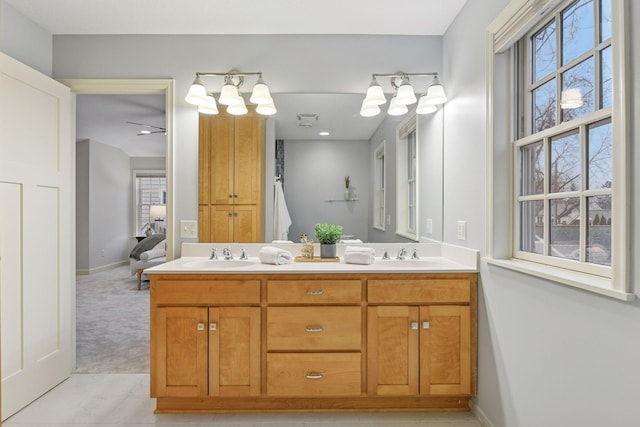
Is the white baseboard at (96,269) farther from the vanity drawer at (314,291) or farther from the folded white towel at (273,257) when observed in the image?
the vanity drawer at (314,291)

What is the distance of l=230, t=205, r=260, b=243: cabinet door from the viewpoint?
8.06 feet

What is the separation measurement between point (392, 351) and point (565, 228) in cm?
106

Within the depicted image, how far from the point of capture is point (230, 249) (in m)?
2.44

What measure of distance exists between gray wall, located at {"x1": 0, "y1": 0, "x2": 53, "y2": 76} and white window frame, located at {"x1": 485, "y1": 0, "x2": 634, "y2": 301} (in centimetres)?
279

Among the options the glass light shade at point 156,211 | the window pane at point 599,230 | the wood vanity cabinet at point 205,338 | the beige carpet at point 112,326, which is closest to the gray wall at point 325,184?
the wood vanity cabinet at point 205,338

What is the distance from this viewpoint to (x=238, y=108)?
240 cm

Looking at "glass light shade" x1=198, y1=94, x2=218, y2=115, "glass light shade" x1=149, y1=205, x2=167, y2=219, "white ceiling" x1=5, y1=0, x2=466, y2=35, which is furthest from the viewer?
Result: "glass light shade" x1=149, y1=205, x2=167, y2=219

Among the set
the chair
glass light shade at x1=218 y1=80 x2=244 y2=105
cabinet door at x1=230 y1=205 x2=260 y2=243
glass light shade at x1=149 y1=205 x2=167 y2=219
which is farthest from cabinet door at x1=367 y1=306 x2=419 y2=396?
glass light shade at x1=149 y1=205 x2=167 y2=219

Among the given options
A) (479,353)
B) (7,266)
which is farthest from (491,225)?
(7,266)

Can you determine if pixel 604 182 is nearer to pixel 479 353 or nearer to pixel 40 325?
pixel 479 353

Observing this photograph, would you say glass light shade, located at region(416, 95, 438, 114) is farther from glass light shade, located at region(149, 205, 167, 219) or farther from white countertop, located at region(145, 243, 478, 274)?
glass light shade, located at region(149, 205, 167, 219)

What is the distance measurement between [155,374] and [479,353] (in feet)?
5.90

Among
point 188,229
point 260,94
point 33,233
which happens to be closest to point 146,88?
point 260,94

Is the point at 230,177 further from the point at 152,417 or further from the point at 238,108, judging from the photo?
the point at 152,417
